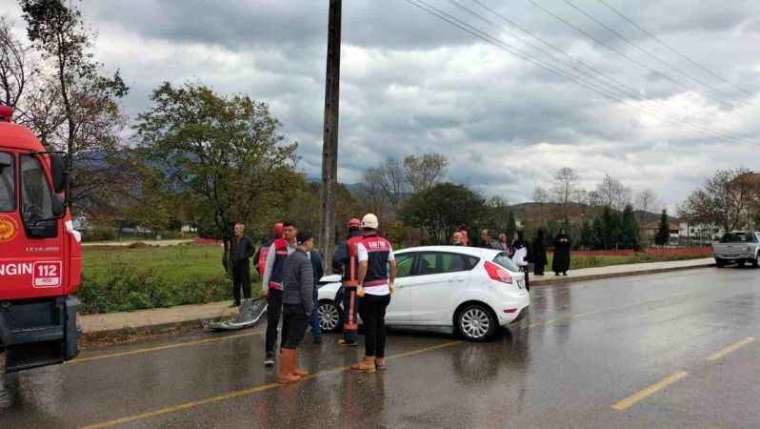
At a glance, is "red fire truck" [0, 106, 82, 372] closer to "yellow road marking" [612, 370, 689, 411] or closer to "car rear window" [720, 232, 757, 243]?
"yellow road marking" [612, 370, 689, 411]

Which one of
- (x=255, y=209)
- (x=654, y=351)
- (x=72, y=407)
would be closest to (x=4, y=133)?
(x=72, y=407)

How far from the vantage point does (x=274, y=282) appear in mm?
8164

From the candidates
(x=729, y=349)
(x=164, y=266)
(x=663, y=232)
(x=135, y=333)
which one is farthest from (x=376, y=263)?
(x=663, y=232)

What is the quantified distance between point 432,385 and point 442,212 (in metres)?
36.8

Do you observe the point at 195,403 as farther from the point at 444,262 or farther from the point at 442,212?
the point at 442,212

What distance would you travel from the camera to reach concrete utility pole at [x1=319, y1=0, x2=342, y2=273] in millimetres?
14672

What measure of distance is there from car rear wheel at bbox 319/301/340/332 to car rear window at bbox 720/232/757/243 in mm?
29239

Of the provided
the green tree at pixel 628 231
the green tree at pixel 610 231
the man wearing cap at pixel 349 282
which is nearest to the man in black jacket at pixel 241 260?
the man wearing cap at pixel 349 282

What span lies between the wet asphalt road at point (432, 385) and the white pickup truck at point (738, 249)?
23.8 metres

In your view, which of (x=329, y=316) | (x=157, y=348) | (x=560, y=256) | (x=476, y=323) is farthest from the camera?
(x=560, y=256)

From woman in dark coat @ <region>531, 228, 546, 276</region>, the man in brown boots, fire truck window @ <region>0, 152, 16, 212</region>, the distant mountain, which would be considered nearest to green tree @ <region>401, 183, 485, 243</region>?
woman in dark coat @ <region>531, 228, 546, 276</region>

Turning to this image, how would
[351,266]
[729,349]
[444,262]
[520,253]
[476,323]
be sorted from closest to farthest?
[351,266] < [729,349] < [476,323] < [444,262] < [520,253]

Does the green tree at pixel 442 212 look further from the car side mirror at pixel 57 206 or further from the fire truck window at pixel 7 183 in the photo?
the fire truck window at pixel 7 183

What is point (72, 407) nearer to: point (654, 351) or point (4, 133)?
point (4, 133)
